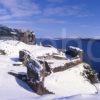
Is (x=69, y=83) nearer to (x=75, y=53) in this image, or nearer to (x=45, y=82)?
(x=45, y=82)

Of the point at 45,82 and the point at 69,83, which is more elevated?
the point at 45,82

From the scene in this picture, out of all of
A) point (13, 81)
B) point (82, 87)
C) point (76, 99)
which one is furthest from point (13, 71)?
point (76, 99)

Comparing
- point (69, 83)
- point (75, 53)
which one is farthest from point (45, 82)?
point (75, 53)

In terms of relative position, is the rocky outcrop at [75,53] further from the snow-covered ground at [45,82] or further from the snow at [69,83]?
the snow at [69,83]

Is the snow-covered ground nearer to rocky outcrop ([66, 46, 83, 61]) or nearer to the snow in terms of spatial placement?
the snow

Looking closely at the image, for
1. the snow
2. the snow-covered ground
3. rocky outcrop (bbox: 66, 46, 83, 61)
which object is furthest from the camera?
rocky outcrop (bbox: 66, 46, 83, 61)

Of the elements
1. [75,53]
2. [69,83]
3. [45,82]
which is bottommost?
[69,83]

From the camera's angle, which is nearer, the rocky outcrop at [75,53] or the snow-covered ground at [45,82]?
the snow-covered ground at [45,82]

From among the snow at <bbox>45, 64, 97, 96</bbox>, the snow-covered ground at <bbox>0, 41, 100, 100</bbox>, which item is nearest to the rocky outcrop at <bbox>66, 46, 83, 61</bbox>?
the snow-covered ground at <bbox>0, 41, 100, 100</bbox>

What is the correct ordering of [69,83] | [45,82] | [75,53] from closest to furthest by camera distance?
[45,82] → [69,83] → [75,53]

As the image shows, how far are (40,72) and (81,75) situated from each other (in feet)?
46.6

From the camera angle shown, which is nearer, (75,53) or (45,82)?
(45,82)

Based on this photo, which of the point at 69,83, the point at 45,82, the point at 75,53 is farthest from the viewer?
the point at 75,53

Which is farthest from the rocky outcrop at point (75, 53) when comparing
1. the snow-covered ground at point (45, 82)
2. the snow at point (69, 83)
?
the snow at point (69, 83)
